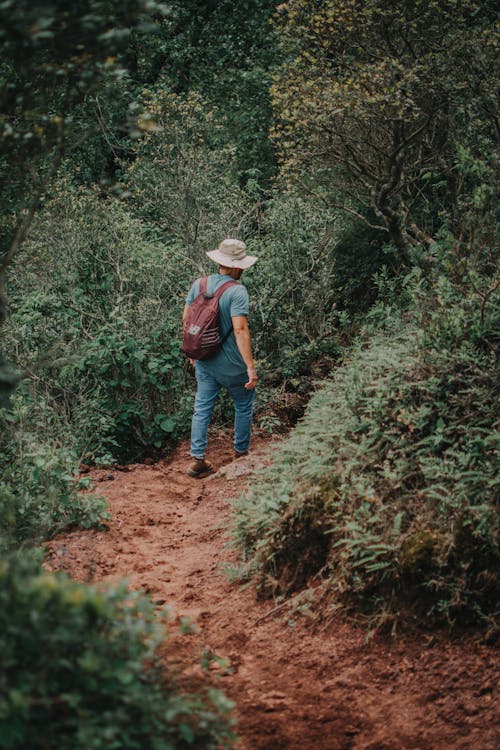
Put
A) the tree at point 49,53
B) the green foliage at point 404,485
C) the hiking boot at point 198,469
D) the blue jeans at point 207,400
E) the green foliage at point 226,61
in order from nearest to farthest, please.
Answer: the tree at point 49,53
the green foliage at point 404,485
the blue jeans at point 207,400
the hiking boot at point 198,469
the green foliage at point 226,61

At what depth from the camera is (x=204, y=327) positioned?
22.6 feet

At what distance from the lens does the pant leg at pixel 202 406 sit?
7227mm

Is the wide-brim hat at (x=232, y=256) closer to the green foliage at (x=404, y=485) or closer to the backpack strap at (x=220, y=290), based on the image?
Result: the backpack strap at (x=220, y=290)

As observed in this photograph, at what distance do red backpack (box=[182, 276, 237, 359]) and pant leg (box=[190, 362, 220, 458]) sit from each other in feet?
1.00

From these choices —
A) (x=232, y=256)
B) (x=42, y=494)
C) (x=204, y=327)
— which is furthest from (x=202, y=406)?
(x=42, y=494)

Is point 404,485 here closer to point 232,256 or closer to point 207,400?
point 207,400

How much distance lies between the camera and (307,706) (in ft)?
12.8

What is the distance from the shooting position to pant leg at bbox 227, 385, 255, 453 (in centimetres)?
724

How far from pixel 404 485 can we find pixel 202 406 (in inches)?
114

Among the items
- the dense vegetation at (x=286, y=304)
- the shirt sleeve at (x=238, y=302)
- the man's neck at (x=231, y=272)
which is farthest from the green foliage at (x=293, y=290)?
the shirt sleeve at (x=238, y=302)

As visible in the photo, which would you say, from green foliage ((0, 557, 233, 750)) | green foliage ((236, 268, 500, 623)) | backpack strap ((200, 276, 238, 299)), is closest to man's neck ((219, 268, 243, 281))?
backpack strap ((200, 276, 238, 299))

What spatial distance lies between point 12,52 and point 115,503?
13.9ft

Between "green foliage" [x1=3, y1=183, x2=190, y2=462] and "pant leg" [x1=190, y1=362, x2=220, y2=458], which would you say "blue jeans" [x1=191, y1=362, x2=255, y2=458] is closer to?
"pant leg" [x1=190, y1=362, x2=220, y2=458]

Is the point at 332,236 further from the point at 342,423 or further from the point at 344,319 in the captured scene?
the point at 342,423
